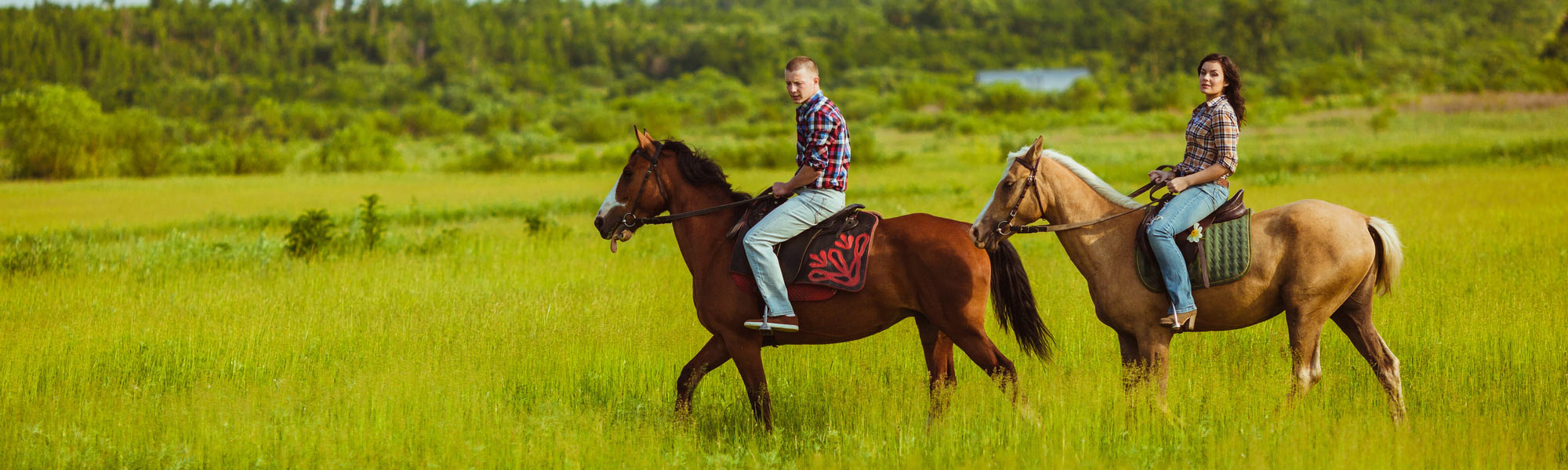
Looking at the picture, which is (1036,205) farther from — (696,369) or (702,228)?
(696,369)

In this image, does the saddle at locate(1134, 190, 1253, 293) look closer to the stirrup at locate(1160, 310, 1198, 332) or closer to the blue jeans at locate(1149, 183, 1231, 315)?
the blue jeans at locate(1149, 183, 1231, 315)

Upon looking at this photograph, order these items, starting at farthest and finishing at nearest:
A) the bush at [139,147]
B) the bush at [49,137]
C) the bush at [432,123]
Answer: the bush at [432,123], the bush at [139,147], the bush at [49,137]

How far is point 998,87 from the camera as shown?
77000mm

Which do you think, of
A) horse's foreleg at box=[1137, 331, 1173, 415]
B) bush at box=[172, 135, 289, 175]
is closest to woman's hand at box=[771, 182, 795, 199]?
horse's foreleg at box=[1137, 331, 1173, 415]

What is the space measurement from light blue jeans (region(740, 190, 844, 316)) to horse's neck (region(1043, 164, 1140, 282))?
123 centimetres

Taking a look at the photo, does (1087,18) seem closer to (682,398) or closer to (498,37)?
(498,37)

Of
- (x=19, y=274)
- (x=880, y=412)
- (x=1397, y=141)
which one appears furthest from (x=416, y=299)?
(x=1397, y=141)

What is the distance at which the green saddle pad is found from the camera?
5699 mm

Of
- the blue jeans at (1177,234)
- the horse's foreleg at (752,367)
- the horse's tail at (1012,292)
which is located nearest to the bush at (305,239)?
the horse's foreleg at (752,367)

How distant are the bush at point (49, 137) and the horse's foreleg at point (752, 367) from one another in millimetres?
31852

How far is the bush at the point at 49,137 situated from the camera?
29.8 m

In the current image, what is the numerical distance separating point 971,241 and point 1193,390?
1695mm

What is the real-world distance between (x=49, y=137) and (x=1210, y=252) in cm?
3414

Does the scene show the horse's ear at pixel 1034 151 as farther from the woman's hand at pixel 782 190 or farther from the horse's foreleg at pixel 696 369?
the horse's foreleg at pixel 696 369
